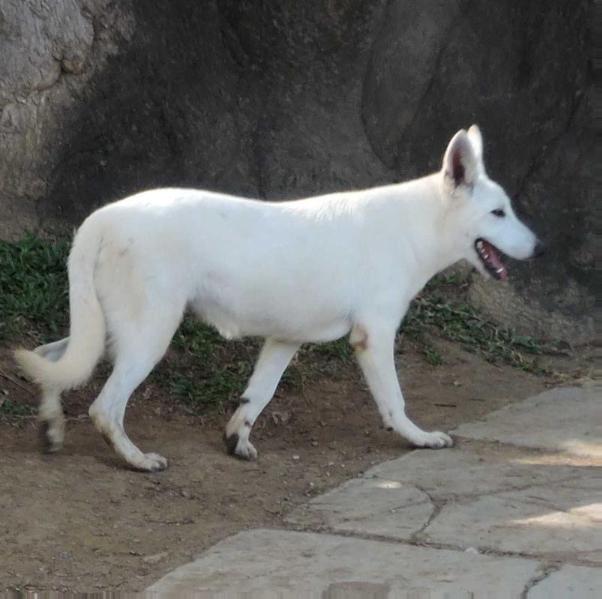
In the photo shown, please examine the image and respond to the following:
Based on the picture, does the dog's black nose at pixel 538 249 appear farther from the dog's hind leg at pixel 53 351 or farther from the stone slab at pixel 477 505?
the dog's hind leg at pixel 53 351

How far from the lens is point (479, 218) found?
6.47 m

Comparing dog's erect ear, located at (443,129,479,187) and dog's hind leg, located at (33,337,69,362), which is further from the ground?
dog's erect ear, located at (443,129,479,187)

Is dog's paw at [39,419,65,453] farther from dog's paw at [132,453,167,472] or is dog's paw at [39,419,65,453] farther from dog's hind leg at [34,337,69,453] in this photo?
dog's paw at [132,453,167,472]

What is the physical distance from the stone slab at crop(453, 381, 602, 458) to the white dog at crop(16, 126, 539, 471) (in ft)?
1.54

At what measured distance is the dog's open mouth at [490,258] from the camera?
6512 mm

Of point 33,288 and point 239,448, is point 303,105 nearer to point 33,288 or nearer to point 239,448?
point 33,288

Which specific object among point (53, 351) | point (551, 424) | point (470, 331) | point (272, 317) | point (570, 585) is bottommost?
point (470, 331)

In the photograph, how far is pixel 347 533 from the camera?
16.4 ft

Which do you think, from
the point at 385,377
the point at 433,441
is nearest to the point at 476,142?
the point at 385,377

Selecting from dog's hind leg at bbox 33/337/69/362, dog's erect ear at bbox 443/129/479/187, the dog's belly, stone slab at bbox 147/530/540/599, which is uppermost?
dog's erect ear at bbox 443/129/479/187

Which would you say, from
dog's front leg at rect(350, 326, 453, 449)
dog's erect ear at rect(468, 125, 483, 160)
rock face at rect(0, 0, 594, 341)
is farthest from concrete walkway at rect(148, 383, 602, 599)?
rock face at rect(0, 0, 594, 341)

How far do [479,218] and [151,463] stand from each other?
7.00 feet

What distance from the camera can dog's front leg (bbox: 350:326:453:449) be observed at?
620 cm

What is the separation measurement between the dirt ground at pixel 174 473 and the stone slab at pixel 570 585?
4.28ft
